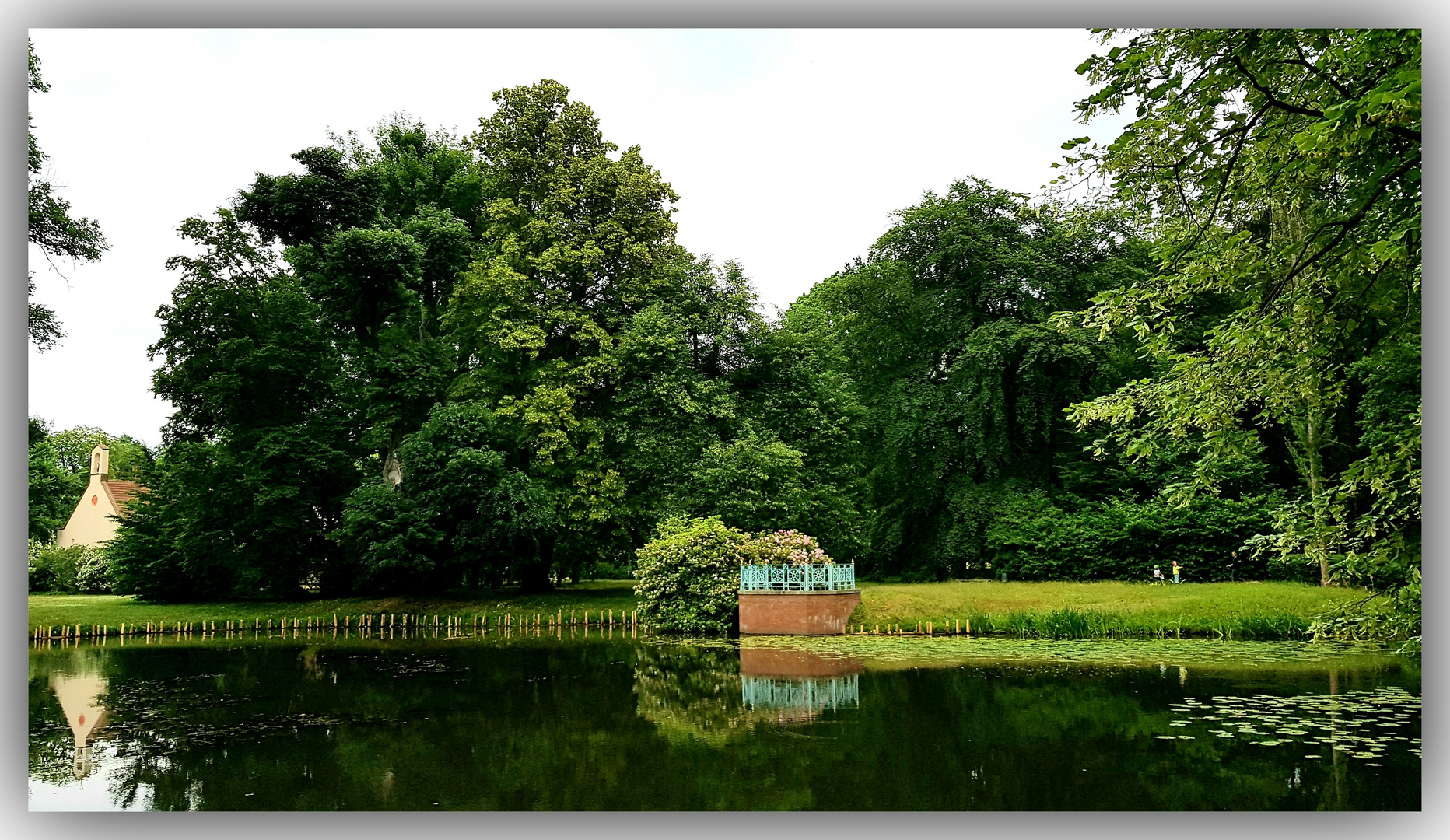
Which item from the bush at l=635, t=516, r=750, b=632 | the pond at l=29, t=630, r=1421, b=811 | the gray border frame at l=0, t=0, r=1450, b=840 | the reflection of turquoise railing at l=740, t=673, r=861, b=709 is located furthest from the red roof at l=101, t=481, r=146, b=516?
the reflection of turquoise railing at l=740, t=673, r=861, b=709

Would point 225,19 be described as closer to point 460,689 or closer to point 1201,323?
point 460,689

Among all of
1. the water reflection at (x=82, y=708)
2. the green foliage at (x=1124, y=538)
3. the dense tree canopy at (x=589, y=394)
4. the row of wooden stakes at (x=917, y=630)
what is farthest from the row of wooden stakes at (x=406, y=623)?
the green foliage at (x=1124, y=538)

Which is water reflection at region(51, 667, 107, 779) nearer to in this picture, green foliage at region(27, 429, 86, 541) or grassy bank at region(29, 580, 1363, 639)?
green foliage at region(27, 429, 86, 541)

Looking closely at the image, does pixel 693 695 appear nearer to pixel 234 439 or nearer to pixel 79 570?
pixel 234 439

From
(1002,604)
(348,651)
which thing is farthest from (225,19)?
(1002,604)

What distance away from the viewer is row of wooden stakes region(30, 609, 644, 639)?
22.4 m

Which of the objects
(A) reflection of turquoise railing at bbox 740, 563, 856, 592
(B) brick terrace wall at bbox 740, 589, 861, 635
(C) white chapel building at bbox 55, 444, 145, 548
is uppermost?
(C) white chapel building at bbox 55, 444, 145, 548

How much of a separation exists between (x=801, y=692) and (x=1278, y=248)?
726 cm

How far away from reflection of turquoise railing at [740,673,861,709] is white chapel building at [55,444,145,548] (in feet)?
57.4

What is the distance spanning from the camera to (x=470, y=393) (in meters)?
26.2

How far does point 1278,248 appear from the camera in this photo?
23.8 feet

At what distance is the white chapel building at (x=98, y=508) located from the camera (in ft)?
72.9

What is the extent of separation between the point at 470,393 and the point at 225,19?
18.9m

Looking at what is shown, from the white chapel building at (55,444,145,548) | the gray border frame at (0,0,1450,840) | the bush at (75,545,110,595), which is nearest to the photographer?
the gray border frame at (0,0,1450,840)
